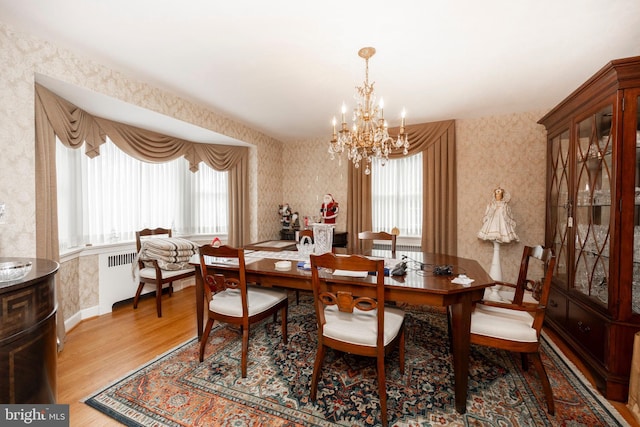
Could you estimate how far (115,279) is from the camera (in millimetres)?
3080

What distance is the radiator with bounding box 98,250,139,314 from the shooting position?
9.71ft

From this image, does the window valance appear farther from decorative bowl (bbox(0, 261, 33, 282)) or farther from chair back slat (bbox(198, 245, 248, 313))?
chair back slat (bbox(198, 245, 248, 313))

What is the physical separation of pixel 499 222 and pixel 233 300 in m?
3.17

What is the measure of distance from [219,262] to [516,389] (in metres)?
2.24

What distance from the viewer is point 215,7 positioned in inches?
65.9

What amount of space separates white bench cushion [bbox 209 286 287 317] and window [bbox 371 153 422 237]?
2519mm

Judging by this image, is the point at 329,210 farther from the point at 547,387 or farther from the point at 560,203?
the point at 547,387

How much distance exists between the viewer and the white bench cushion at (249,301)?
1961 mm

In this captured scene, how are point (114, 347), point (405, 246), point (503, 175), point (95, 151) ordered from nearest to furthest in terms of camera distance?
point (114, 347), point (95, 151), point (503, 175), point (405, 246)

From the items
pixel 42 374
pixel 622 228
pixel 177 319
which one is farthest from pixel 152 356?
pixel 622 228

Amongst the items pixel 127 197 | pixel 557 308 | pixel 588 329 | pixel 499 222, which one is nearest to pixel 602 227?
pixel 588 329

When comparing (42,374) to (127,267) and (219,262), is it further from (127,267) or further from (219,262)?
(127,267)

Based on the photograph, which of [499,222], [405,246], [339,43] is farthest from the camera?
[405,246]

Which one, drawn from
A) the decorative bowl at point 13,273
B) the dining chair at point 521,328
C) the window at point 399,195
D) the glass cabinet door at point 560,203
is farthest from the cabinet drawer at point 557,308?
the decorative bowl at point 13,273
